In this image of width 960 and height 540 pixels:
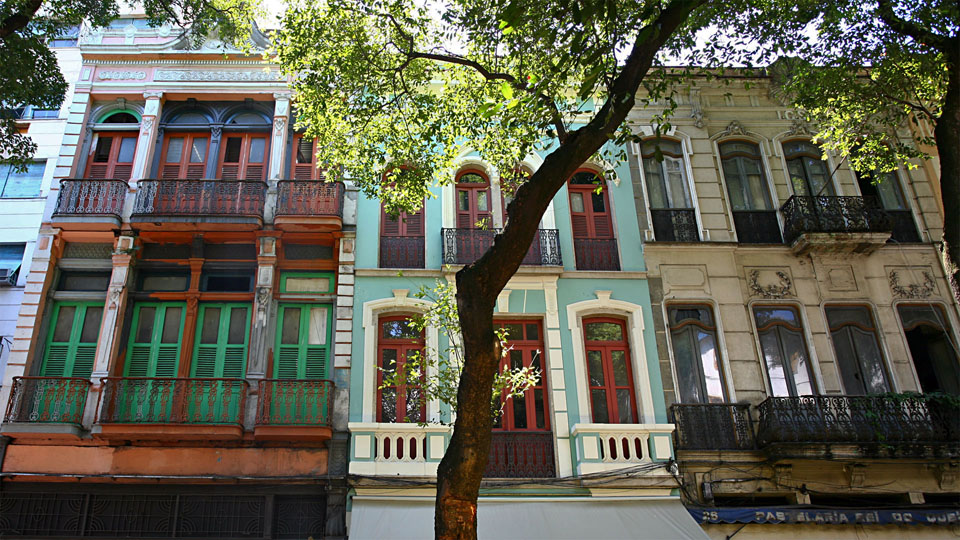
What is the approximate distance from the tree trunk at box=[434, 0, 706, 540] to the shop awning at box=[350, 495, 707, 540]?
468cm

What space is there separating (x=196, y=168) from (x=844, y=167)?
13.2 metres

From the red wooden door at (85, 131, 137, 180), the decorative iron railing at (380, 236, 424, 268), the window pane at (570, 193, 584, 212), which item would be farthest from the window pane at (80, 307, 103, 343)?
the window pane at (570, 193, 584, 212)

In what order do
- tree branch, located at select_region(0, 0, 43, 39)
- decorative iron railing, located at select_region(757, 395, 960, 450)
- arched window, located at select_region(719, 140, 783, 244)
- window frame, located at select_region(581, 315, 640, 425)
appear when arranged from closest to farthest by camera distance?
tree branch, located at select_region(0, 0, 43, 39) < decorative iron railing, located at select_region(757, 395, 960, 450) < window frame, located at select_region(581, 315, 640, 425) < arched window, located at select_region(719, 140, 783, 244)

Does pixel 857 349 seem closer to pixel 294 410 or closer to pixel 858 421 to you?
pixel 858 421

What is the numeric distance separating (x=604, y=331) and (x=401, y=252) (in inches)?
160

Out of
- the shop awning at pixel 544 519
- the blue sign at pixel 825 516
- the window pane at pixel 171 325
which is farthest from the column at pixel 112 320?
the blue sign at pixel 825 516

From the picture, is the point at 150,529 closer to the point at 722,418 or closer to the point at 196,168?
the point at 196,168

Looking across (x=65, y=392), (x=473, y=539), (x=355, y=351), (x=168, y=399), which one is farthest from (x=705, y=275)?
(x=65, y=392)

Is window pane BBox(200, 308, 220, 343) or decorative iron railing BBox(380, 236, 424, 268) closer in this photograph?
window pane BBox(200, 308, 220, 343)

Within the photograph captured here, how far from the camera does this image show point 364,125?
35.7 feet

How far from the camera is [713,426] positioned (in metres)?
12.3

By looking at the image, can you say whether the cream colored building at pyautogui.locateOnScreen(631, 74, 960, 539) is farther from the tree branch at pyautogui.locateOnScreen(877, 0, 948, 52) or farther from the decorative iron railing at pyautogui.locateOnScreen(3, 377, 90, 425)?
the decorative iron railing at pyautogui.locateOnScreen(3, 377, 90, 425)

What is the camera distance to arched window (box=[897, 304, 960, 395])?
1316 centimetres

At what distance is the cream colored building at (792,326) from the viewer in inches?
457
